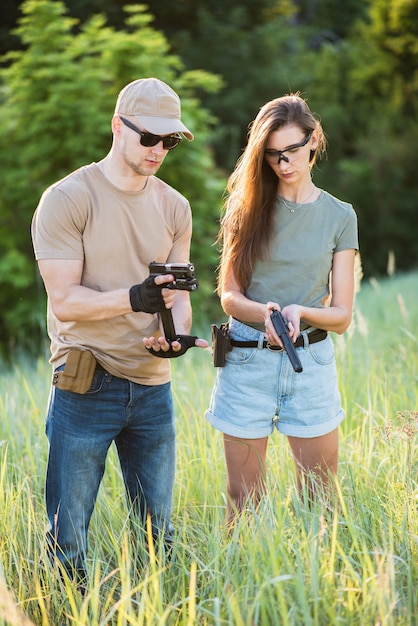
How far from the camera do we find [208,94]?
64.3 feet

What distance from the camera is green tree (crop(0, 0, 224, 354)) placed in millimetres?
9406

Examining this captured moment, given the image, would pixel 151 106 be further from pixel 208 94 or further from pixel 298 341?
pixel 208 94

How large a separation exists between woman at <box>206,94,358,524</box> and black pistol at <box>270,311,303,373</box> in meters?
0.11

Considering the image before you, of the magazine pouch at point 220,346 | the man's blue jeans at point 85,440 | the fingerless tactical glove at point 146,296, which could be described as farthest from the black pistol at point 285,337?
the man's blue jeans at point 85,440

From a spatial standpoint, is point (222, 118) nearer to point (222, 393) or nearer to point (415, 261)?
point (415, 261)

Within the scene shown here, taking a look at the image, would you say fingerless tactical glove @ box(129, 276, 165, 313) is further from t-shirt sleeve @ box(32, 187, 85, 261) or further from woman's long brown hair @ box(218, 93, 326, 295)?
woman's long brown hair @ box(218, 93, 326, 295)

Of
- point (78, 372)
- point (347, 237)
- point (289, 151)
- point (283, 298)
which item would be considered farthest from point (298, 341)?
point (78, 372)

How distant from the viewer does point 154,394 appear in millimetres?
2830

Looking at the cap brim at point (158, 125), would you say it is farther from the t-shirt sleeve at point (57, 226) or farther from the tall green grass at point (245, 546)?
the tall green grass at point (245, 546)

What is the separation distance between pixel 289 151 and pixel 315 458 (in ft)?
3.64

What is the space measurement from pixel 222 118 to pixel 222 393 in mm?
17271

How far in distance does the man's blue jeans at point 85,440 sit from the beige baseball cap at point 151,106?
86 centimetres

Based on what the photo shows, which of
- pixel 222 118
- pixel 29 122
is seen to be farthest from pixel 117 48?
pixel 222 118

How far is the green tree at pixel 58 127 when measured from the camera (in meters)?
9.41
